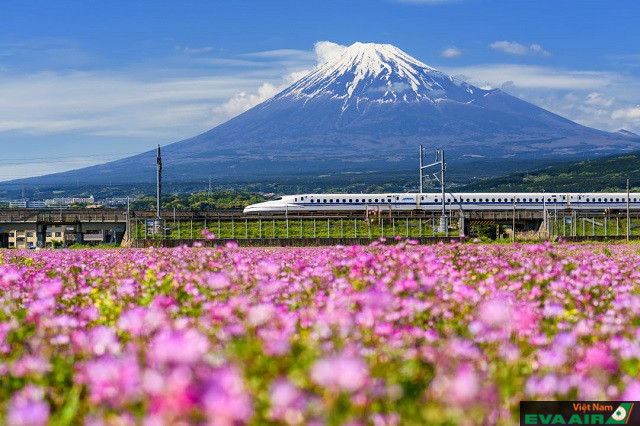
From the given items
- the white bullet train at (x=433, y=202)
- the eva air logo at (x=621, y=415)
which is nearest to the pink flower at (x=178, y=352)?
the eva air logo at (x=621, y=415)

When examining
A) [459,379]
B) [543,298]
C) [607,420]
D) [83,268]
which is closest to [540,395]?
[607,420]

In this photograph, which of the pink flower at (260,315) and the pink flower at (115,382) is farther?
the pink flower at (260,315)

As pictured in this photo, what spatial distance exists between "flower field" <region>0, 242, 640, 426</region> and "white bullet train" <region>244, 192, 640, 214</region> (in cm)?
7531

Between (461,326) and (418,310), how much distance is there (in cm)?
50

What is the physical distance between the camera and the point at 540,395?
13.9ft

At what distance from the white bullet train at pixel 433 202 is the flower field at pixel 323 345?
75307 mm

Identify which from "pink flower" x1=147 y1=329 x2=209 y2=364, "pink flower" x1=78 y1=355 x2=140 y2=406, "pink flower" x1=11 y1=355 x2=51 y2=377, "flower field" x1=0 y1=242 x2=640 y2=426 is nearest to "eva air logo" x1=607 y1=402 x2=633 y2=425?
"flower field" x1=0 y1=242 x2=640 y2=426

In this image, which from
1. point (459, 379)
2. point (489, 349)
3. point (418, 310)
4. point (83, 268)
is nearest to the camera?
point (459, 379)

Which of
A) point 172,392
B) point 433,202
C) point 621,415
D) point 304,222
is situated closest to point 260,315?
point 172,392

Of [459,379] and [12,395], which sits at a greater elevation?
[459,379]

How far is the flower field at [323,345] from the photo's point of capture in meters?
3.37

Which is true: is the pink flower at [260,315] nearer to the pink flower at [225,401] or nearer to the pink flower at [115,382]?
the pink flower at [115,382]

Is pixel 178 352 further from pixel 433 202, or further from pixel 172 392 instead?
pixel 433 202

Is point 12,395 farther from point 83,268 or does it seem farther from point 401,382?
point 83,268
